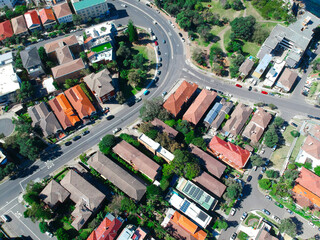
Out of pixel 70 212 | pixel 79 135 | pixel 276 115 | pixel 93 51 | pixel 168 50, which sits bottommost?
pixel 70 212

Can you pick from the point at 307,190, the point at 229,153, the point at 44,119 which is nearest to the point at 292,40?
the point at 229,153

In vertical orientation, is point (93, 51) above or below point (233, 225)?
above

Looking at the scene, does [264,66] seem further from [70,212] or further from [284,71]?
[70,212]

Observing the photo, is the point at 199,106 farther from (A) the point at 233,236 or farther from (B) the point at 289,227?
(B) the point at 289,227

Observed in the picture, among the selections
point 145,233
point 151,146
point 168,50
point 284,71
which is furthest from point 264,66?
point 145,233

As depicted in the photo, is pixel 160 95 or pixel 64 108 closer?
pixel 64 108

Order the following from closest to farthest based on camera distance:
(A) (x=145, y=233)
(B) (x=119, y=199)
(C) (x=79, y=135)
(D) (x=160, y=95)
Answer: (A) (x=145, y=233), (B) (x=119, y=199), (C) (x=79, y=135), (D) (x=160, y=95)

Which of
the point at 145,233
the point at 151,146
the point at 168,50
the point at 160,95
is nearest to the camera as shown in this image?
the point at 145,233
